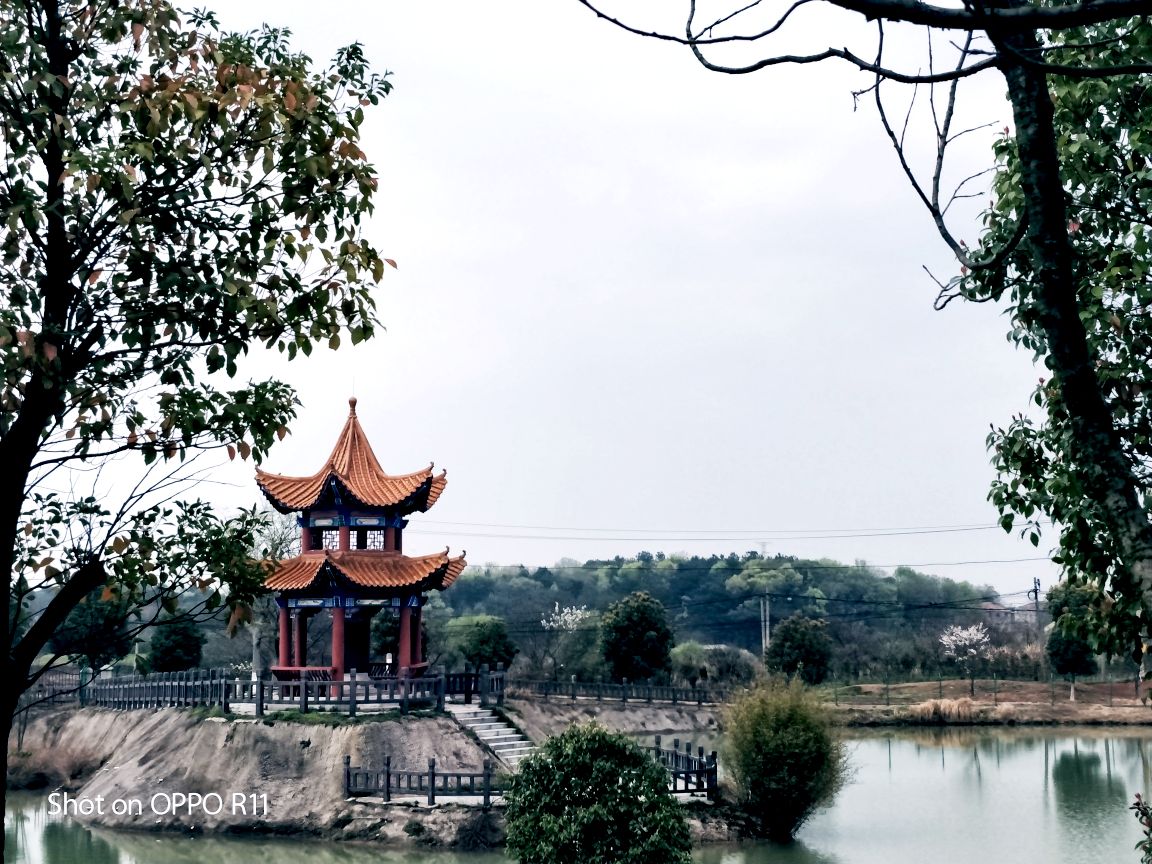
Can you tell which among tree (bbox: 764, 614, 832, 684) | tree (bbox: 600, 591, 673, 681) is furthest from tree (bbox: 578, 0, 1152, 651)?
tree (bbox: 764, 614, 832, 684)

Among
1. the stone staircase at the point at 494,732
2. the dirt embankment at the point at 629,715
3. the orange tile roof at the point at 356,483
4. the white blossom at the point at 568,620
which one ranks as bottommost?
the dirt embankment at the point at 629,715

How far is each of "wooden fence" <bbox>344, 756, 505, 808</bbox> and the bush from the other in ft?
12.2

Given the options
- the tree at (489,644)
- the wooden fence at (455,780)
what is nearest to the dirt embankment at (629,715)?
the tree at (489,644)

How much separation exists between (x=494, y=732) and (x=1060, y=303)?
19.8m

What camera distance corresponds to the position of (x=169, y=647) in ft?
103

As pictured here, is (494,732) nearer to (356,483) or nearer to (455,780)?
(455,780)

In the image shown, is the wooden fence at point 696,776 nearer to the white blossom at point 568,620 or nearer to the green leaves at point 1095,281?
the green leaves at point 1095,281

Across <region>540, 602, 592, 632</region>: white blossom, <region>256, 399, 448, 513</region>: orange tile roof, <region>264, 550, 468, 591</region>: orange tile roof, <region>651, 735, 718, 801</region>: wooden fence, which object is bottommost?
<region>651, 735, 718, 801</region>: wooden fence

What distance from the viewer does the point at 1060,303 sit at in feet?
12.5

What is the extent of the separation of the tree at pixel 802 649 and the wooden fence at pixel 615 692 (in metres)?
3.97

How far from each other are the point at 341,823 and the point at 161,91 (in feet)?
50.9

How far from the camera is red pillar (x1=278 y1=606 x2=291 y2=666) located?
970 inches

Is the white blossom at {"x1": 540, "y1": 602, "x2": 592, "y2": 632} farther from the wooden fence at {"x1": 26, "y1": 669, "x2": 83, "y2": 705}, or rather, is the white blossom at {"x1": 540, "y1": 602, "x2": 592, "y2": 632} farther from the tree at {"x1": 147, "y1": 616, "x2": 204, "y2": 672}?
the wooden fence at {"x1": 26, "y1": 669, "x2": 83, "y2": 705}

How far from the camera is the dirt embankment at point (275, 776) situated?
1928 centimetres
